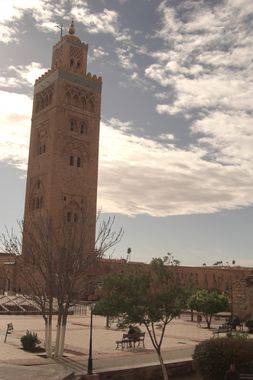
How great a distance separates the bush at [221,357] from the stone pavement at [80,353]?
2715mm

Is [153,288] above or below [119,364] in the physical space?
above

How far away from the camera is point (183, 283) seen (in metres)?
15.2

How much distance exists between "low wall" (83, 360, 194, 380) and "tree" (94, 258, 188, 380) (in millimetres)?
1219

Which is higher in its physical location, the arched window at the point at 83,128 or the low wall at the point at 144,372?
the arched window at the point at 83,128

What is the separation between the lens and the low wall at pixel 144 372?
47.1ft

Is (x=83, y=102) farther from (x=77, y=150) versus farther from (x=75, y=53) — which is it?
(x=77, y=150)

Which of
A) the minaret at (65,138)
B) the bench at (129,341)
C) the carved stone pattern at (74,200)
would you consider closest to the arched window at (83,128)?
the minaret at (65,138)

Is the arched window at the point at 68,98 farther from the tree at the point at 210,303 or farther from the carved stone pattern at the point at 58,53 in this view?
the tree at the point at 210,303

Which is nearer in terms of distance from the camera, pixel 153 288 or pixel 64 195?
pixel 153 288

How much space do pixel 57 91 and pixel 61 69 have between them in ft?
9.95

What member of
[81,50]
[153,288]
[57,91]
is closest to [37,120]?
[57,91]

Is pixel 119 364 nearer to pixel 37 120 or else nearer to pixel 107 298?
pixel 107 298

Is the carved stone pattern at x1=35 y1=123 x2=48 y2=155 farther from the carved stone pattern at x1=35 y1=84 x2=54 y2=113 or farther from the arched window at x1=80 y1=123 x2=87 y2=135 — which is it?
the arched window at x1=80 y1=123 x2=87 y2=135

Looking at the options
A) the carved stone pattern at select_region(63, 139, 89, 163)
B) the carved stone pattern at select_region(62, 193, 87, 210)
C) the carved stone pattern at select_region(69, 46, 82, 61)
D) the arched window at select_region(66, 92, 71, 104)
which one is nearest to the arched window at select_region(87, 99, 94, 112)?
the arched window at select_region(66, 92, 71, 104)
